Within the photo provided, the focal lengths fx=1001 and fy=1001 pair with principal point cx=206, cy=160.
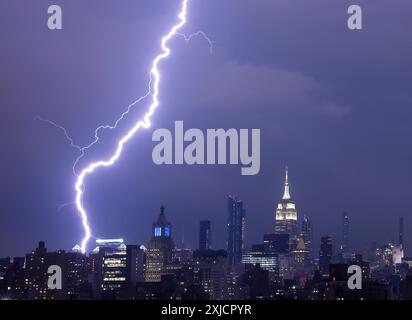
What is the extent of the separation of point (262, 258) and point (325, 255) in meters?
1.26

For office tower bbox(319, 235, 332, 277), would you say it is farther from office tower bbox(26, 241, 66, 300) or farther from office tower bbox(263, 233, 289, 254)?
office tower bbox(26, 241, 66, 300)

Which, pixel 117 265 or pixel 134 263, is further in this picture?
pixel 134 263

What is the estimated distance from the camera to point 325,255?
1850 centimetres

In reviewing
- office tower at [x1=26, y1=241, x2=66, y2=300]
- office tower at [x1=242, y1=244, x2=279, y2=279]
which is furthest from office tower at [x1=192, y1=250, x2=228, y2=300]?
office tower at [x1=26, y1=241, x2=66, y2=300]

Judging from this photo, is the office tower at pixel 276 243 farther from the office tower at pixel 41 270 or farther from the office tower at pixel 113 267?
the office tower at pixel 41 270

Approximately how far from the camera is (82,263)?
14812 millimetres

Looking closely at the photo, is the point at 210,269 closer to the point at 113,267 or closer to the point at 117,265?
the point at 117,265

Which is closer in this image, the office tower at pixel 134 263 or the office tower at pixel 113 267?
the office tower at pixel 113 267

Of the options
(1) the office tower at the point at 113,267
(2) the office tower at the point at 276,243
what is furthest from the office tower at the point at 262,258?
(1) the office tower at the point at 113,267

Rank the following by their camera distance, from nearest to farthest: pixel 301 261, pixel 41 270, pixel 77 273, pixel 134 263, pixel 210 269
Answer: pixel 77 273 → pixel 41 270 → pixel 134 263 → pixel 210 269 → pixel 301 261

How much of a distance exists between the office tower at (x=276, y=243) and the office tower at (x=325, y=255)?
2.15 feet

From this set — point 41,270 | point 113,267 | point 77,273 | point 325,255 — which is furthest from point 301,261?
point 41,270

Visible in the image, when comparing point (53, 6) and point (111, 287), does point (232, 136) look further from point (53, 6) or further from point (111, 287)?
point (111, 287)

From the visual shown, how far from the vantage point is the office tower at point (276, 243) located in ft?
56.9
